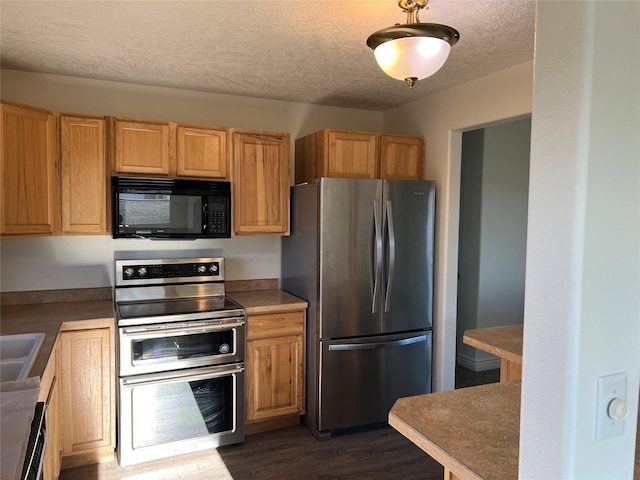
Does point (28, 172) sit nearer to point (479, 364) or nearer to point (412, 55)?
point (412, 55)

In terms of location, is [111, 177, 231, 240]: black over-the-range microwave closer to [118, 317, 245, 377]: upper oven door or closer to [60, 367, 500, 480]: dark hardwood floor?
[118, 317, 245, 377]: upper oven door

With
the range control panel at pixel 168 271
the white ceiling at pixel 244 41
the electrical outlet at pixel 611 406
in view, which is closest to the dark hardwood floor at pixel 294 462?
the range control panel at pixel 168 271

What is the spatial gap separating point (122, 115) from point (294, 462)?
8.43 feet

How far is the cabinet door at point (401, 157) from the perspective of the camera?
356cm

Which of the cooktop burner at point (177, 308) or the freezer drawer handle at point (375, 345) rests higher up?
the cooktop burner at point (177, 308)

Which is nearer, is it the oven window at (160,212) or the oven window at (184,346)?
the oven window at (184,346)

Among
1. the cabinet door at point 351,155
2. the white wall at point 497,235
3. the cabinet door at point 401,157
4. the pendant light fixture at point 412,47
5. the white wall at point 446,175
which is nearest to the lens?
the pendant light fixture at point 412,47

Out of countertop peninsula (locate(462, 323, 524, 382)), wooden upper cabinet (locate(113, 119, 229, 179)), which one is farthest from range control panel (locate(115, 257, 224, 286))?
countertop peninsula (locate(462, 323, 524, 382))

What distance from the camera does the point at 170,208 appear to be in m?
3.11

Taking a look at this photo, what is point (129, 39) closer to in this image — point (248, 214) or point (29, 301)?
point (248, 214)

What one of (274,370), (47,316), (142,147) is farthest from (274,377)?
(142,147)

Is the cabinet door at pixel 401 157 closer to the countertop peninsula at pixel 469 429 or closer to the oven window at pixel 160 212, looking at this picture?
the oven window at pixel 160 212

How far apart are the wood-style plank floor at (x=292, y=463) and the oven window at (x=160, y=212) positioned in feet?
4.69

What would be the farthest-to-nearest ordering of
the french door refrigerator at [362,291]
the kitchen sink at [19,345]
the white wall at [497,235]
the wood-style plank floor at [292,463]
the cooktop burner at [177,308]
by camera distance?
the white wall at [497,235] → the french door refrigerator at [362,291] → the cooktop burner at [177,308] → the wood-style plank floor at [292,463] → the kitchen sink at [19,345]
